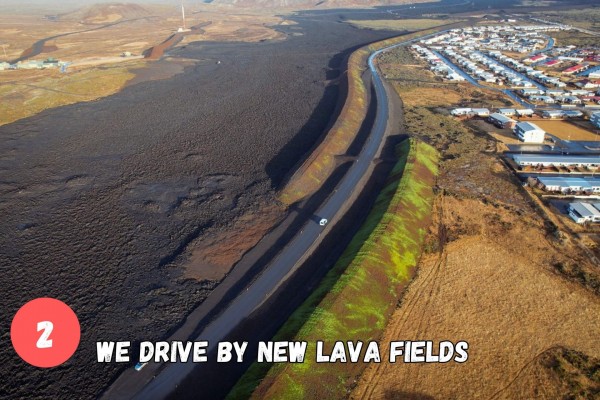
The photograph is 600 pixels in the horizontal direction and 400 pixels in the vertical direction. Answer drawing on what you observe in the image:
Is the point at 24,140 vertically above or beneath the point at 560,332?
above

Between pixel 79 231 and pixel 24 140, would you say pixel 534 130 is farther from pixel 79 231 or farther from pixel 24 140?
pixel 24 140

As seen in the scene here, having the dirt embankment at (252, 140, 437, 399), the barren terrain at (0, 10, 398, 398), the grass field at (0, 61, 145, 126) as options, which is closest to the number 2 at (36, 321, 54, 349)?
the barren terrain at (0, 10, 398, 398)

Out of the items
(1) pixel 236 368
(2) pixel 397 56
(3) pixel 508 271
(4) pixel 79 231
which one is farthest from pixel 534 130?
(2) pixel 397 56

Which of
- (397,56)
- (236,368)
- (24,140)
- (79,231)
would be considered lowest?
(236,368)

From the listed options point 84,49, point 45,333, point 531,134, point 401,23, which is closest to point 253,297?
point 45,333

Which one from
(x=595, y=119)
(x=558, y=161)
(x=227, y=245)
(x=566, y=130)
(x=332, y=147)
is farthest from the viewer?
(x=595, y=119)

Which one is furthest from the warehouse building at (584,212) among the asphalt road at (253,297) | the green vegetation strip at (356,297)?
the asphalt road at (253,297)

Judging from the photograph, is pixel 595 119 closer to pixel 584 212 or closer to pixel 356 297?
pixel 584 212
